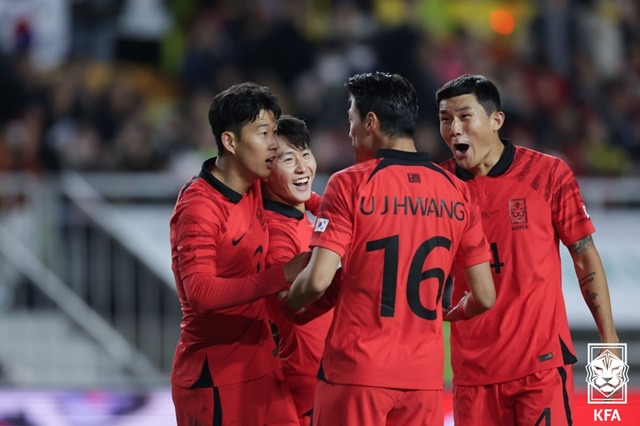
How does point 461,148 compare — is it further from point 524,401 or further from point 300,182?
point 524,401

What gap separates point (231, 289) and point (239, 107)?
86 centimetres

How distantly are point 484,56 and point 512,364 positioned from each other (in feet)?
25.0

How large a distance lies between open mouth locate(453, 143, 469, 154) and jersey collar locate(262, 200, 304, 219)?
805mm

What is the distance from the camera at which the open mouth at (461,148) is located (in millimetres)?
4852

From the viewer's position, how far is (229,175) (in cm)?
473

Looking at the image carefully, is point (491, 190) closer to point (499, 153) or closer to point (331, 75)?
point (499, 153)

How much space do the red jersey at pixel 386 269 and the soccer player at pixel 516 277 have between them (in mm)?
679

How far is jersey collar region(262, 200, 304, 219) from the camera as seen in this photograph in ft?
Answer: 16.7

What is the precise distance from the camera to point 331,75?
1113 centimetres

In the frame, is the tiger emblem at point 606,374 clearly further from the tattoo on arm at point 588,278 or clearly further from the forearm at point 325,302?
the forearm at point 325,302

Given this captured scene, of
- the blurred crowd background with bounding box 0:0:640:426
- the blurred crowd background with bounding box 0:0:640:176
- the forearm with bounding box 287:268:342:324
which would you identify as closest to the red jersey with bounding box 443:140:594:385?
the forearm with bounding box 287:268:342:324

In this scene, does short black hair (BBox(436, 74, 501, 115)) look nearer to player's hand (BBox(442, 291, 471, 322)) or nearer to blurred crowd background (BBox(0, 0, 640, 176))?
player's hand (BBox(442, 291, 471, 322))

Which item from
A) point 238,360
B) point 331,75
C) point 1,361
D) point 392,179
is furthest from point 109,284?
point 392,179

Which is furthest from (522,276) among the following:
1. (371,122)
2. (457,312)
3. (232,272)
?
(232,272)
